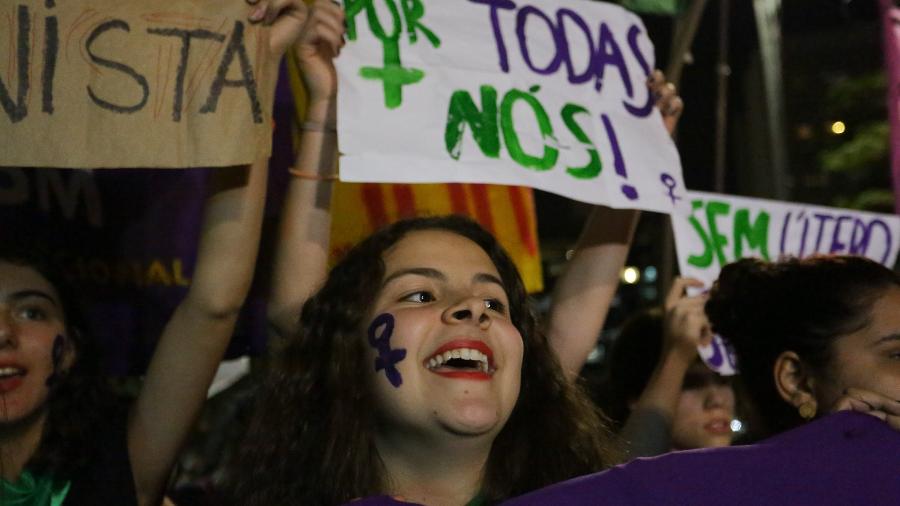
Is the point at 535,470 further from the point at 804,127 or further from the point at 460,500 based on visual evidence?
the point at 804,127

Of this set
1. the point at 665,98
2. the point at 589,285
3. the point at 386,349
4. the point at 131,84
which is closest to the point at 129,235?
the point at 131,84

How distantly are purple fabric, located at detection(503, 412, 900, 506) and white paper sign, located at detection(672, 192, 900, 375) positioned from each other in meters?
1.67

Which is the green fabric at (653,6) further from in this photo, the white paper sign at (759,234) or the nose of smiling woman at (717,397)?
the nose of smiling woman at (717,397)

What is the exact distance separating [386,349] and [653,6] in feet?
7.34

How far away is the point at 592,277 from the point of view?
113 inches

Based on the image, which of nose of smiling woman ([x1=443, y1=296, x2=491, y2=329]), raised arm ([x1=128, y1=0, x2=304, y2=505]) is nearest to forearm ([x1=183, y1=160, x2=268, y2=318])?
raised arm ([x1=128, y1=0, x2=304, y2=505])

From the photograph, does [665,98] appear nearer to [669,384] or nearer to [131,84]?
[669,384]

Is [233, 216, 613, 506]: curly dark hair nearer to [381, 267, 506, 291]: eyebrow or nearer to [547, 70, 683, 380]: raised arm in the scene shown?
[381, 267, 506, 291]: eyebrow

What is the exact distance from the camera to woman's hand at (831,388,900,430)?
1702 millimetres

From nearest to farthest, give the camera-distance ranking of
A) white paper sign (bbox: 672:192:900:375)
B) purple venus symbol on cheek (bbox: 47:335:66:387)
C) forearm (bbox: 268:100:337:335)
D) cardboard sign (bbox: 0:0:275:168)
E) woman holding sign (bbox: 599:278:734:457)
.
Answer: cardboard sign (bbox: 0:0:275:168) → purple venus symbol on cheek (bbox: 47:335:66:387) → forearm (bbox: 268:100:337:335) → woman holding sign (bbox: 599:278:734:457) → white paper sign (bbox: 672:192:900:375)

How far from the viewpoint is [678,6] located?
4.01 meters

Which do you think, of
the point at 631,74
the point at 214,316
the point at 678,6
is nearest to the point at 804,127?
the point at 678,6

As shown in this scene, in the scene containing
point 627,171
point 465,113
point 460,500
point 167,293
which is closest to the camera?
point 460,500

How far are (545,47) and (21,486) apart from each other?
1.56 metres
